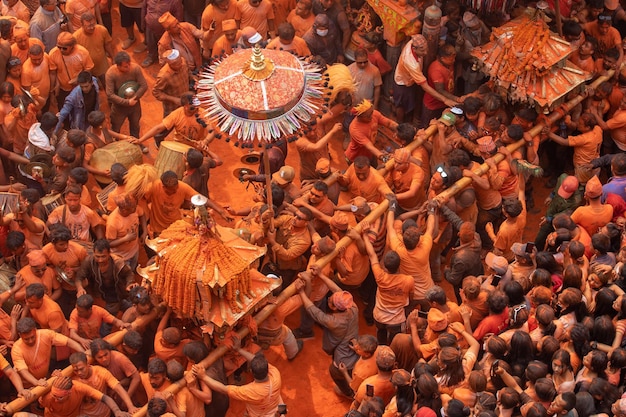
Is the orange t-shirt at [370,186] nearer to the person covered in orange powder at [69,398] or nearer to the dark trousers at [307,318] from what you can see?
the dark trousers at [307,318]

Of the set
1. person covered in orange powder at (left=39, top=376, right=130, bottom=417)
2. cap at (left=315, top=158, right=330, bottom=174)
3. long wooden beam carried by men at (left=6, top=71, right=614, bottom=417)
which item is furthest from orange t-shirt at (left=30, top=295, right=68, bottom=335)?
cap at (left=315, top=158, right=330, bottom=174)

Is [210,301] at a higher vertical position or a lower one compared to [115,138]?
higher

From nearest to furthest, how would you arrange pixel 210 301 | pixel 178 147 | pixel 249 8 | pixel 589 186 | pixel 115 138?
pixel 210 301
pixel 589 186
pixel 178 147
pixel 115 138
pixel 249 8

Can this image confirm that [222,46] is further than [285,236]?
Yes

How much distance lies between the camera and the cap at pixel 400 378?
1275 centimetres

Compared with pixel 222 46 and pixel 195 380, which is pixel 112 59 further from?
pixel 195 380

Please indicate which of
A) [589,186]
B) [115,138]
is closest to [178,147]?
[115,138]

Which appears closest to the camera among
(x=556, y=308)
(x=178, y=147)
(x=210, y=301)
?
(x=210, y=301)

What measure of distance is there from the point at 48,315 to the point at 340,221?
3.77 meters

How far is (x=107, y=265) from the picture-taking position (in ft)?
48.7

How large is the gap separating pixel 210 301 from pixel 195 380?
0.99 m

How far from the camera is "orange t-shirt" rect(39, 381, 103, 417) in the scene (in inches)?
519

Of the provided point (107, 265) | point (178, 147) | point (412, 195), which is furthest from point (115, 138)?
point (412, 195)

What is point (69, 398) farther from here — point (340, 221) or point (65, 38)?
point (65, 38)
